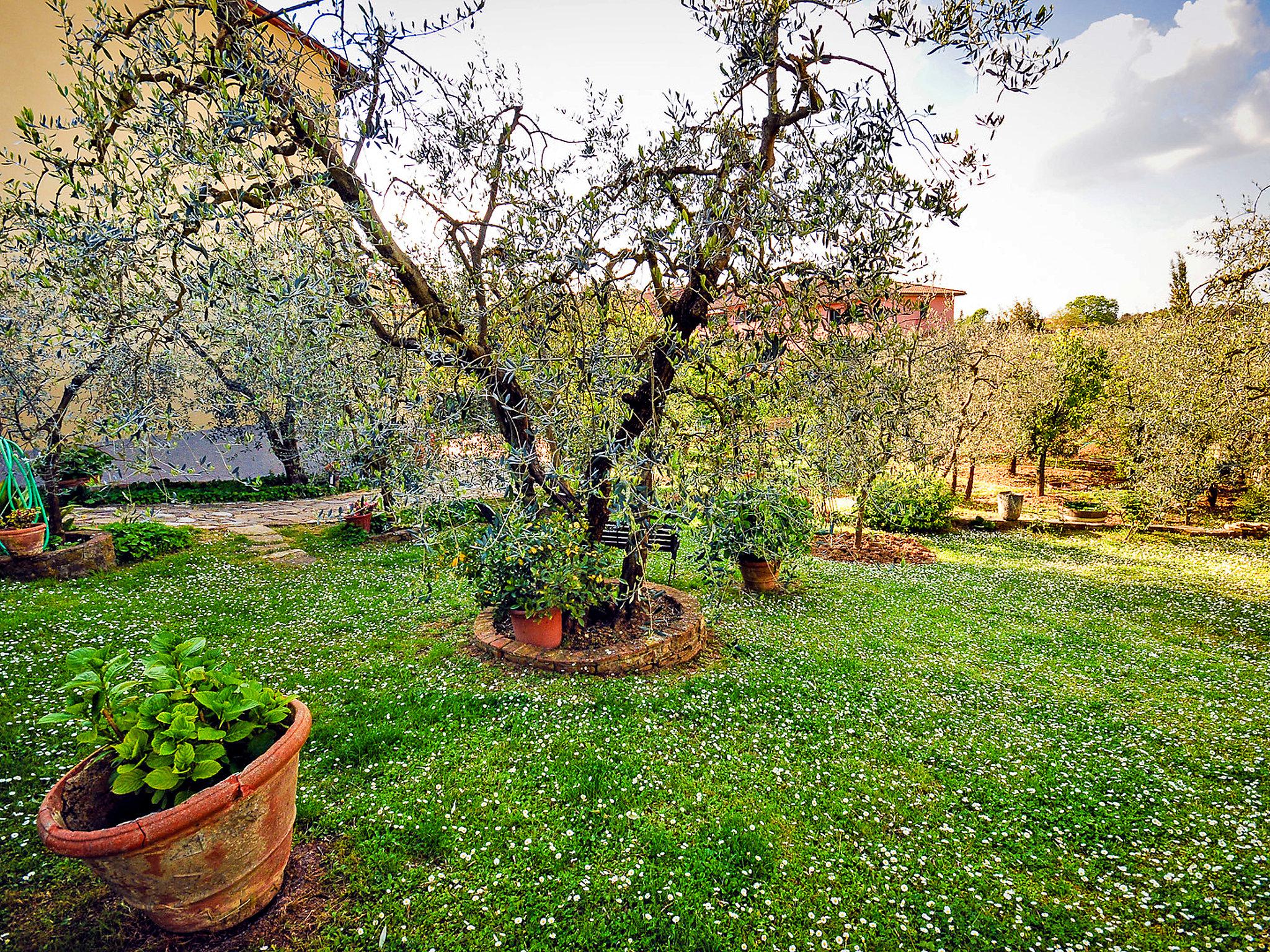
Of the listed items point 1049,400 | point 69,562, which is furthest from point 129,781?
point 1049,400

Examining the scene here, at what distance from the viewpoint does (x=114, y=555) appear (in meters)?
8.23

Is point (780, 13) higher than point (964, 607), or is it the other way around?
point (780, 13)

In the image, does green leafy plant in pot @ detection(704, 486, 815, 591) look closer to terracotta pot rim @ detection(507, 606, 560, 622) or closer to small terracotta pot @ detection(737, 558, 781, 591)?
small terracotta pot @ detection(737, 558, 781, 591)

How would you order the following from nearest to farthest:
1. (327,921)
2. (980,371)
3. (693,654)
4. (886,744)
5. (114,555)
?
(327,921) → (886,744) → (693,654) → (114,555) → (980,371)

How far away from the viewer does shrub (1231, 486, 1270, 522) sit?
13836 mm

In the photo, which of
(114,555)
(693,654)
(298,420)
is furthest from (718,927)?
(114,555)

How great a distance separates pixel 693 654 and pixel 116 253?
596cm

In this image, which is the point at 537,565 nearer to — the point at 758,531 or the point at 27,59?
the point at 758,531

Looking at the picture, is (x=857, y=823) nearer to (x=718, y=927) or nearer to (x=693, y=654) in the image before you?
(x=718, y=927)

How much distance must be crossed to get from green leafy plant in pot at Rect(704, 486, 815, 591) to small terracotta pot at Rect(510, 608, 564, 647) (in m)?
1.81

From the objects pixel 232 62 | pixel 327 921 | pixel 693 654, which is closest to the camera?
pixel 327 921

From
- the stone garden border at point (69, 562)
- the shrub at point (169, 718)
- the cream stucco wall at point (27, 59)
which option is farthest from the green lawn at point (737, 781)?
the cream stucco wall at point (27, 59)

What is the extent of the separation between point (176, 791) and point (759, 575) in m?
7.61

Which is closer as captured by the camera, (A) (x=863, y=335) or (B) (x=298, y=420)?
(A) (x=863, y=335)
